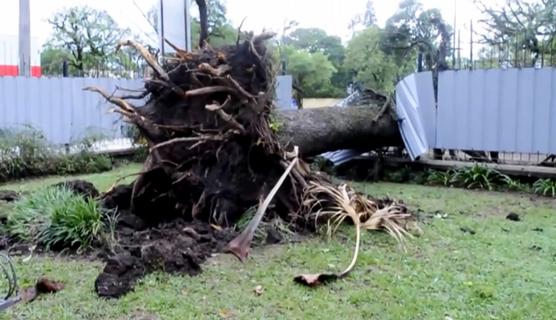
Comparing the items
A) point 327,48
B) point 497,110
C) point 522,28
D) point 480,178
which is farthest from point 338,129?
point 327,48

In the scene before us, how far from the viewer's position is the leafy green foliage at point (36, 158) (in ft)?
28.8

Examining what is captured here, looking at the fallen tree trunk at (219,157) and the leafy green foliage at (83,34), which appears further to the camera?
the leafy green foliage at (83,34)

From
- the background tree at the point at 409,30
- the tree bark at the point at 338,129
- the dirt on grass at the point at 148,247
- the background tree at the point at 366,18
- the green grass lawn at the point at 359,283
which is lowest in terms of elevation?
the green grass lawn at the point at 359,283

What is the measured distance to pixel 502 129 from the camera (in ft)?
26.3

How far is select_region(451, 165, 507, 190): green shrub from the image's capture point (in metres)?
7.75

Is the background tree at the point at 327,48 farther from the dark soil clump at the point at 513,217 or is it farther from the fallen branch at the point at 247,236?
the fallen branch at the point at 247,236

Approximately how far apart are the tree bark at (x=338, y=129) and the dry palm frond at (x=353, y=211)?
5.35 ft

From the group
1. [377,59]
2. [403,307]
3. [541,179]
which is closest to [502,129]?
[541,179]

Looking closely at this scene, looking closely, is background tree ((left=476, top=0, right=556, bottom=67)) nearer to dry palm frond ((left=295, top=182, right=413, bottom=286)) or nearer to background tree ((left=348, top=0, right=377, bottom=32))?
dry palm frond ((left=295, top=182, right=413, bottom=286))

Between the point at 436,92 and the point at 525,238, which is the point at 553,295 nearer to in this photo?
the point at 525,238

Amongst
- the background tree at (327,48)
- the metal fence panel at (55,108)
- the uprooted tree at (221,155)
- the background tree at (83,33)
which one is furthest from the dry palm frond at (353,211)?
the background tree at (327,48)

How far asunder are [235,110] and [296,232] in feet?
3.95

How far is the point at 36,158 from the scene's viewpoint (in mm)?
9109

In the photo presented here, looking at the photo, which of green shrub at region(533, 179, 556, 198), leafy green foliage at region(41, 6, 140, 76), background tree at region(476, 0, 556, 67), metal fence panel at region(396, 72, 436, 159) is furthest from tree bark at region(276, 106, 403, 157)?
leafy green foliage at region(41, 6, 140, 76)
